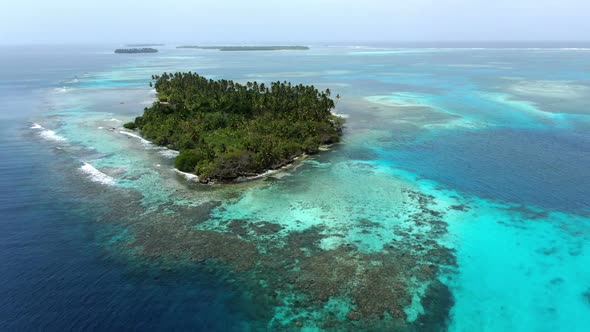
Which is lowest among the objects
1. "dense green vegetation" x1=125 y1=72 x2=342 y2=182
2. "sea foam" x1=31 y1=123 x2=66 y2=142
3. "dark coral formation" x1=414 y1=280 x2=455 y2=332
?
"dark coral formation" x1=414 y1=280 x2=455 y2=332

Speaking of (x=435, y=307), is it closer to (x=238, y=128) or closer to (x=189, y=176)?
(x=189, y=176)

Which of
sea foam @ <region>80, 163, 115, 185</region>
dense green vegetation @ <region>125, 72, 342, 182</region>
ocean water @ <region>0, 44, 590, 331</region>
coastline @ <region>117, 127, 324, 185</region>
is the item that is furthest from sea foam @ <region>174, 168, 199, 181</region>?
sea foam @ <region>80, 163, 115, 185</region>

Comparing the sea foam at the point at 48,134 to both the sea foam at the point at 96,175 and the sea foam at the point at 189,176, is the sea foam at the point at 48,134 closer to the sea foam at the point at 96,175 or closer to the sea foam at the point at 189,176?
the sea foam at the point at 96,175

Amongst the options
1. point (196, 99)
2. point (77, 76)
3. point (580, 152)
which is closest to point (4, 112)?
point (196, 99)

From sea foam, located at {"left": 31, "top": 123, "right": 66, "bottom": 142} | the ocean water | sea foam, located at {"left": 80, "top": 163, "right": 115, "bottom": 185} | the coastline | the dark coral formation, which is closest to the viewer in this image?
the dark coral formation

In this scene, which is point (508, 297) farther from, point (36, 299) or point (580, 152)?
point (580, 152)

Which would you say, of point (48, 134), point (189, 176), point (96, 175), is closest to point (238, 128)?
point (189, 176)

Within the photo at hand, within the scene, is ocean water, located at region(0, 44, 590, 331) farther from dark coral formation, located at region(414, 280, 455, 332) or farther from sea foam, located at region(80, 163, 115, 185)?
sea foam, located at region(80, 163, 115, 185)
